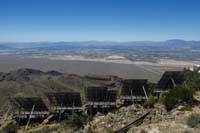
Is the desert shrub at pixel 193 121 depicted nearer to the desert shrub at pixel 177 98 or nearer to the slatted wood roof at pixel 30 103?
the desert shrub at pixel 177 98

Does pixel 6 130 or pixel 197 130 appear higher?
pixel 197 130

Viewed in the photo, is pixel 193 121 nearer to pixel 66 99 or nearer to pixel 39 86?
pixel 66 99

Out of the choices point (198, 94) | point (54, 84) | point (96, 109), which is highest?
point (198, 94)

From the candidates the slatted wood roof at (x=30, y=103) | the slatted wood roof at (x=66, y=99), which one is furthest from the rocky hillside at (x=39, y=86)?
the slatted wood roof at (x=66, y=99)

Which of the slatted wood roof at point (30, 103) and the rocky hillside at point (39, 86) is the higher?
the slatted wood roof at point (30, 103)

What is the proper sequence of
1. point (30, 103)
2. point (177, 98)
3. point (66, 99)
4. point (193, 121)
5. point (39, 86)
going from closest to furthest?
point (193, 121), point (177, 98), point (66, 99), point (30, 103), point (39, 86)

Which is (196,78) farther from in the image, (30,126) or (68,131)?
(30,126)

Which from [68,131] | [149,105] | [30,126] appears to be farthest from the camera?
[30,126]

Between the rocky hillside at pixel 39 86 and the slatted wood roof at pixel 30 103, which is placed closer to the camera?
the slatted wood roof at pixel 30 103

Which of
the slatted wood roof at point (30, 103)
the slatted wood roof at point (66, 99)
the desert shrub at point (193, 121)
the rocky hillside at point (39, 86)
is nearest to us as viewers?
the desert shrub at point (193, 121)

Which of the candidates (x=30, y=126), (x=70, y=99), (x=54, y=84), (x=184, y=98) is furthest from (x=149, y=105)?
(x=54, y=84)

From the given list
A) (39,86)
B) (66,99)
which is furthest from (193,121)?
(39,86)
